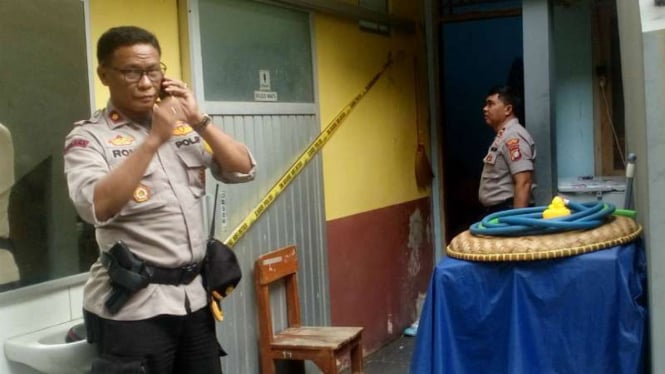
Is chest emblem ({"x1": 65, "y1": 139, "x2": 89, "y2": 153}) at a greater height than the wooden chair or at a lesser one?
greater

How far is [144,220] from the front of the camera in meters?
2.26

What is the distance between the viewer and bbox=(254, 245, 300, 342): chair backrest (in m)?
3.88

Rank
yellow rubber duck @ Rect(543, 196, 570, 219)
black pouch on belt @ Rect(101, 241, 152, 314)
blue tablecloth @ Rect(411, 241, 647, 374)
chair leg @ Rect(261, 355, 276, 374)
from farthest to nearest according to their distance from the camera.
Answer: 1. chair leg @ Rect(261, 355, 276, 374)
2. yellow rubber duck @ Rect(543, 196, 570, 219)
3. blue tablecloth @ Rect(411, 241, 647, 374)
4. black pouch on belt @ Rect(101, 241, 152, 314)

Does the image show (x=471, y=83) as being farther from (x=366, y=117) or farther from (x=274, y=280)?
(x=274, y=280)

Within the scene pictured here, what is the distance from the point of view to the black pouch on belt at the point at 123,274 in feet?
7.18

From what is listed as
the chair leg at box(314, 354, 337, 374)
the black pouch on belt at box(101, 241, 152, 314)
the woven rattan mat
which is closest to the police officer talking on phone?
the black pouch on belt at box(101, 241, 152, 314)

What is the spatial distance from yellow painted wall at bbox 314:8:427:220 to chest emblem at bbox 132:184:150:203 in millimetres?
2423

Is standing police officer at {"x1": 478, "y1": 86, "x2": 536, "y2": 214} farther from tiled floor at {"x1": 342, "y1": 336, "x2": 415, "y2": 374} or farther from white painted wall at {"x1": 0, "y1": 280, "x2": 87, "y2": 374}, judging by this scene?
white painted wall at {"x1": 0, "y1": 280, "x2": 87, "y2": 374}

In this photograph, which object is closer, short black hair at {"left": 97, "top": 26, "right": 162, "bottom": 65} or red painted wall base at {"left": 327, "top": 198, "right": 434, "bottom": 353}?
short black hair at {"left": 97, "top": 26, "right": 162, "bottom": 65}

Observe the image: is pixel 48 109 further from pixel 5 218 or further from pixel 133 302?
pixel 133 302

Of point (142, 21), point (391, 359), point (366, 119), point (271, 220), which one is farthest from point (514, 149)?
point (142, 21)

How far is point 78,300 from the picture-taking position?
289 centimetres

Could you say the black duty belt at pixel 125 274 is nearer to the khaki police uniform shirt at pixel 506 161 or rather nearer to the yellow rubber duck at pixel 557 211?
the yellow rubber duck at pixel 557 211

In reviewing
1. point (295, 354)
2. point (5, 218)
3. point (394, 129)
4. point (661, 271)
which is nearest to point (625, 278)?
point (661, 271)
